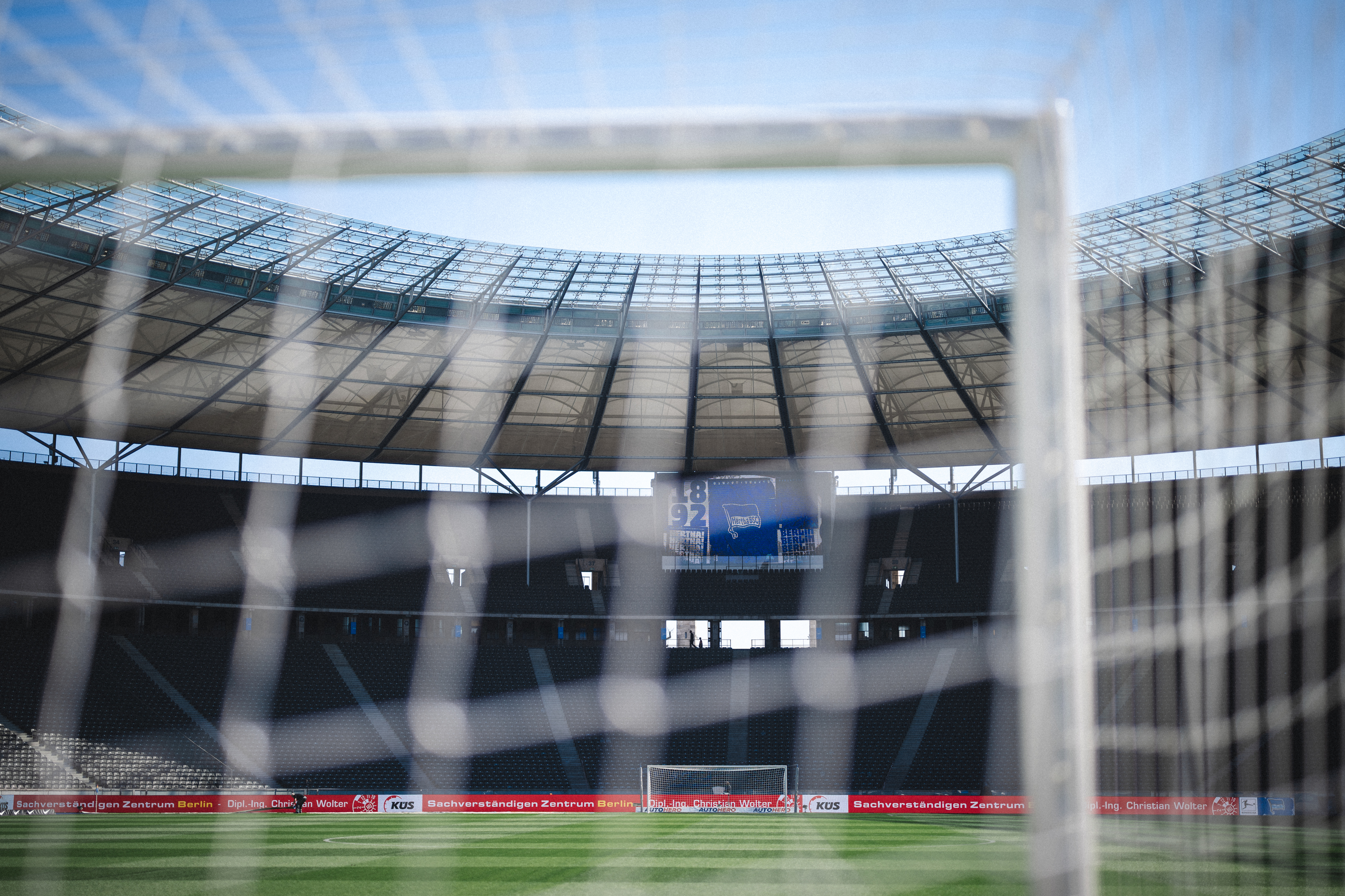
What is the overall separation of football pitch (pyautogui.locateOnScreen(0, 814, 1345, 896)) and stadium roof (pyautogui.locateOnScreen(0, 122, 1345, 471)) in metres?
11.7

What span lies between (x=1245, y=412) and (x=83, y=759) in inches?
1444

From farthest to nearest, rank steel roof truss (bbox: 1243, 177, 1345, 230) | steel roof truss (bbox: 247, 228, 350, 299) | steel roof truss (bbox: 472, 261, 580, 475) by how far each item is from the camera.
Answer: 1. steel roof truss (bbox: 472, 261, 580, 475)
2. steel roof truss (bbox: 247, 228, 350, 299)
3. steel roof truss (bbox: 1243, 177, 1345, 230)

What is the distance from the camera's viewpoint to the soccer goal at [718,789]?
29.5 metres

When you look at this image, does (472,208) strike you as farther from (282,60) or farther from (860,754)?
(860,754)

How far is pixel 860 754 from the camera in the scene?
3256 centimetres

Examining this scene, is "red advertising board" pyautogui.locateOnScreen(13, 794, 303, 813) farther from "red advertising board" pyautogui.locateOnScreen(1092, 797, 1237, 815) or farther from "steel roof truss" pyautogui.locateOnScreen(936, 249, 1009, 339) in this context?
"steel roof truss" pyautogui.locateOnScreen(936, 249, 1009, 339)

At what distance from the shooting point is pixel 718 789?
31031 millimetres

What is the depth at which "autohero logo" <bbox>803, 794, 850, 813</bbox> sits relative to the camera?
29.3 metres

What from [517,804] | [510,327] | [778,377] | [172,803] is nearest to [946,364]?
[778,377]

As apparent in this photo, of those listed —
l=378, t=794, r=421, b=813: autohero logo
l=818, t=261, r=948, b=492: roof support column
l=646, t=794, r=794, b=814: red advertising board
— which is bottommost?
l=646, t=794, r=794, b=814: red advertising board

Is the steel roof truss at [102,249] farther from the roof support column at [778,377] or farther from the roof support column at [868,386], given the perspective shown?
the roof support column at [868,386]

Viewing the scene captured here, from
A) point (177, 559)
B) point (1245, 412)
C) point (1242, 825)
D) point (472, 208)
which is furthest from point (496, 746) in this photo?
point (472, 208)

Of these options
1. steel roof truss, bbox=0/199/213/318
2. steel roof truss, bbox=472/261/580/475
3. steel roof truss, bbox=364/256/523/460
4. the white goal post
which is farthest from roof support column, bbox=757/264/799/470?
the white goal post

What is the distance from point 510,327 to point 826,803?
1732 cm
